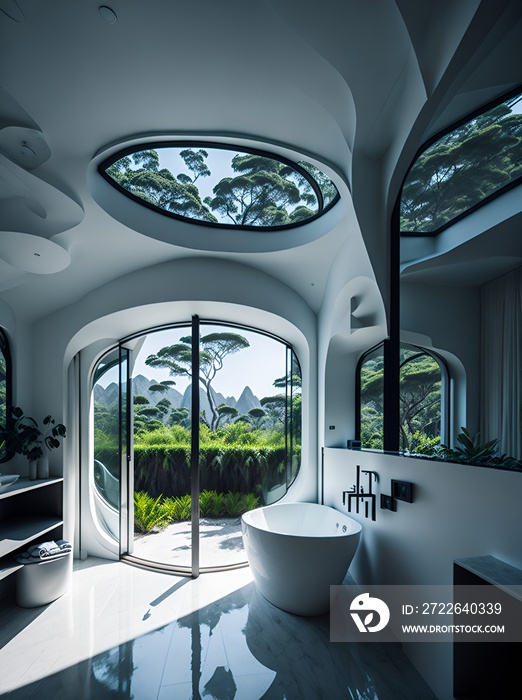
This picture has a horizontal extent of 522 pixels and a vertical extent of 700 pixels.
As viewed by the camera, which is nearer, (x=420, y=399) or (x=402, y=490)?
(x=402, y=490)

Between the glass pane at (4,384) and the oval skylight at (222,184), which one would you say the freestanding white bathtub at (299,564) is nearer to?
the glass pane at (4,384)

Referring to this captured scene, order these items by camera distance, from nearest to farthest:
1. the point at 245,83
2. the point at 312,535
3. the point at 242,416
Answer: the point at 245,83, the point at 312,535, the point at 242,416


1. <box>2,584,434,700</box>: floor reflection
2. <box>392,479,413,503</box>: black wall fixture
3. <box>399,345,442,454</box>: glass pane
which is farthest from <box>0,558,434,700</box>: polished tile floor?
<box>399,345,442,454</box>: glass pane

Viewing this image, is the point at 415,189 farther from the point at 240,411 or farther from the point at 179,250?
the point at 240,411

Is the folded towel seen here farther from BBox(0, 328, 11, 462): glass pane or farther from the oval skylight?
the oval skylight

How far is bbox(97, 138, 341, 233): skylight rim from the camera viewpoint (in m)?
2.73

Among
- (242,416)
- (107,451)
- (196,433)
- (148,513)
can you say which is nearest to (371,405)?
(242,416)

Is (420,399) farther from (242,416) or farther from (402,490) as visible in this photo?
(402,490)

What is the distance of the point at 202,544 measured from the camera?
4836 mm

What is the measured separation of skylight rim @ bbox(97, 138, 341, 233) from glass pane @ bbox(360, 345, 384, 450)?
5.58 feet

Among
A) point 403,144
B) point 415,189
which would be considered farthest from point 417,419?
point 403,144

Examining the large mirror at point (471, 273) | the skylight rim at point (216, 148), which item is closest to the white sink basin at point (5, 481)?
the skylight rim at point (216, 148)

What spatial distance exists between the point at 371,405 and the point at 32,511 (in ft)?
12.3

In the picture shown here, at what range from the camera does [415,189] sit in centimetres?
332
